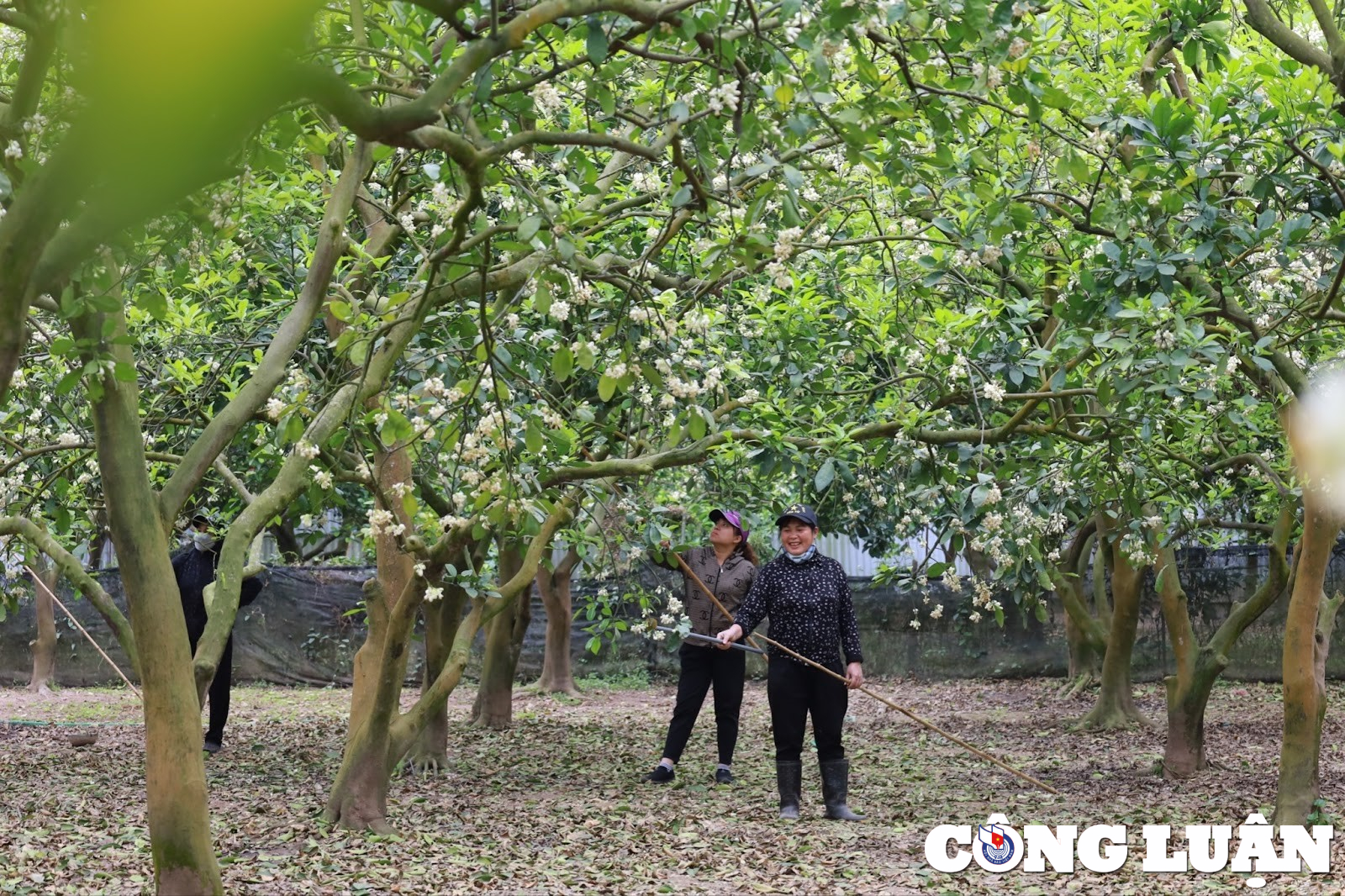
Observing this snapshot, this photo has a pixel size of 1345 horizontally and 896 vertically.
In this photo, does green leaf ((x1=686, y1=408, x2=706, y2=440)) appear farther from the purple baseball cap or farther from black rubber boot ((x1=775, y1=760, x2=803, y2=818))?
the purple baseball cap

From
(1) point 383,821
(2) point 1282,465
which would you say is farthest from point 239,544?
(2) point 1282,465

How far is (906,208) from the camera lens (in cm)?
551

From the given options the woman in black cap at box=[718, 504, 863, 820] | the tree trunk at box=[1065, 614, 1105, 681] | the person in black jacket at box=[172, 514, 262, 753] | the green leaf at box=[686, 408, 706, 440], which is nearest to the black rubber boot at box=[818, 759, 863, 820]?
the woman in black cap at box=[718, 504, 863, 820]

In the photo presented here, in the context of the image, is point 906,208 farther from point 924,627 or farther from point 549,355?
point 924,627

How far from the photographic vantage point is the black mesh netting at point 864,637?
50.6 feet

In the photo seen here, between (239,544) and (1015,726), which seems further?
(1015,726)

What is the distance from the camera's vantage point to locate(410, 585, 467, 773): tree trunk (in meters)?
7.41

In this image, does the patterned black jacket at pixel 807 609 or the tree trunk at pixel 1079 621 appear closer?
the patterned black jacket at pixel 807 609

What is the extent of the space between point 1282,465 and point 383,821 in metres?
5.86

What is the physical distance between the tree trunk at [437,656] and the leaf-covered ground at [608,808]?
15cm

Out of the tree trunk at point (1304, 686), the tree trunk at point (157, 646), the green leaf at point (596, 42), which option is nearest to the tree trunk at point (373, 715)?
the tree trunk at point (157, 646)

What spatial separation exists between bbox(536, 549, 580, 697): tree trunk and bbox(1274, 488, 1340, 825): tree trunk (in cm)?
870

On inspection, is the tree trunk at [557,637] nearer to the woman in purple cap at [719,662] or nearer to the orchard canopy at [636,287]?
the orchard canopy at [636,287]

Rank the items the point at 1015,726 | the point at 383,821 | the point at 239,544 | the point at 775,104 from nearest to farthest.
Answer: the point at 775,104
the point at 239,544
the point at 383,821
the point at 1015,726
